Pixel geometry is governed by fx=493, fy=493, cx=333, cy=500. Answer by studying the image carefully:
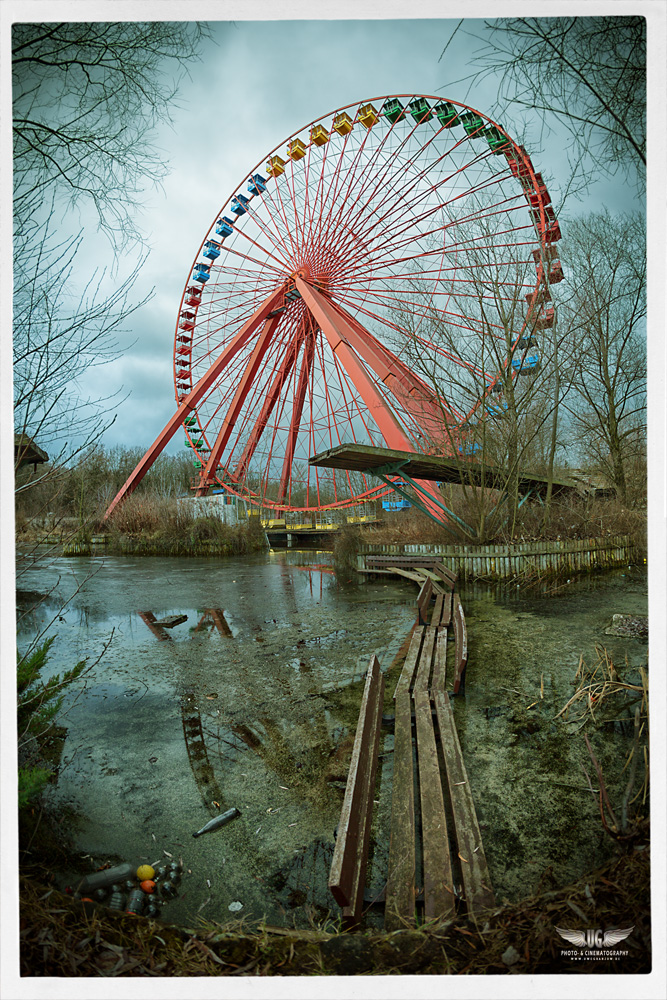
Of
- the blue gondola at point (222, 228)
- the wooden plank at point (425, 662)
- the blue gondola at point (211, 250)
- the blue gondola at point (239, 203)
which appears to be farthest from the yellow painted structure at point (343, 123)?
the wooden plank at point (425, 662)

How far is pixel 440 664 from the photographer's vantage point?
3006 millimetres

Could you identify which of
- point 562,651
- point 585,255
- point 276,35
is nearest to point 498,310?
point 585,255

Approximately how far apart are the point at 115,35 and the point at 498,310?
17.0 ft

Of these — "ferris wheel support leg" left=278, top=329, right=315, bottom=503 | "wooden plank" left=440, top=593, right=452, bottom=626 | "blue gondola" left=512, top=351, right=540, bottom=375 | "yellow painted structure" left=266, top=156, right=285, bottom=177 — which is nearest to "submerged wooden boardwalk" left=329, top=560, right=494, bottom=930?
"wooden plank" left=440, top=593, right=452, bottom=626

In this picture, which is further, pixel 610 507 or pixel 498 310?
pixel 498 310

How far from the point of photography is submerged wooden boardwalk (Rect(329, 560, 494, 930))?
127 cm

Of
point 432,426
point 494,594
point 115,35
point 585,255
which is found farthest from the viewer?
point 432,426

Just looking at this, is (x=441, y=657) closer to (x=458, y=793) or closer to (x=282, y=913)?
(x=458, y=793)

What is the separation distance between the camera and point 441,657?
3.14 meters

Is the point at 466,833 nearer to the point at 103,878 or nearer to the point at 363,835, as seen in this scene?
the point at 363,835

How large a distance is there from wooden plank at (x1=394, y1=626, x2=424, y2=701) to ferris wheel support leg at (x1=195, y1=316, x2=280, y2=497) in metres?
9.56

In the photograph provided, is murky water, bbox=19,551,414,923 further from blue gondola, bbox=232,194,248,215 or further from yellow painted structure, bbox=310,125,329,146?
blue gondola, bbox=232,194,248,215

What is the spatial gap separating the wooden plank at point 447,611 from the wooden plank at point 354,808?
1968 millimetres
